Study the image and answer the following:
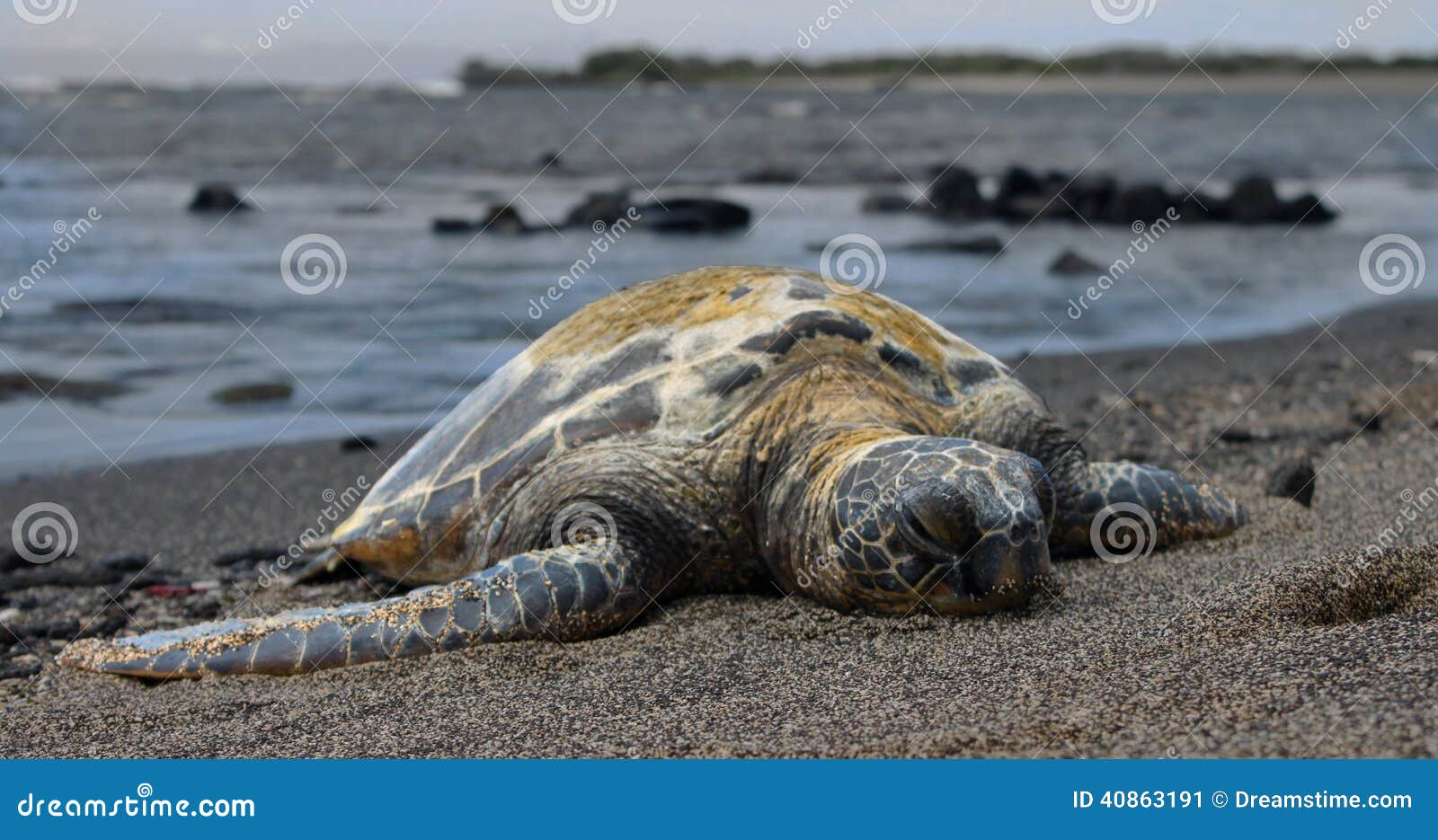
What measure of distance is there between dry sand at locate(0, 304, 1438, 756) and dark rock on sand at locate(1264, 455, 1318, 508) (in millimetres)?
104

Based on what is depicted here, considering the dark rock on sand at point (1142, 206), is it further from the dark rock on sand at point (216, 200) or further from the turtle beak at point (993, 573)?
the turtle beak at point (993, 573)

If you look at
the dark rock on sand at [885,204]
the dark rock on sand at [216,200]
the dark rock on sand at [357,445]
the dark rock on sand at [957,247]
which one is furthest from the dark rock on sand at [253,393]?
the dark rock on sand at [885,204]

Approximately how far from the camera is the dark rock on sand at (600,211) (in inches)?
836

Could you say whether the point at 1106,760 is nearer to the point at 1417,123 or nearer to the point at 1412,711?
the point at 1412,711

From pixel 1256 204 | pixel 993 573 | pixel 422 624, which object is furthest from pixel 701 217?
pixel 993 573

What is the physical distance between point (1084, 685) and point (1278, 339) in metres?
9.63

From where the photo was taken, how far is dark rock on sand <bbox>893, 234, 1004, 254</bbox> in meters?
18.9

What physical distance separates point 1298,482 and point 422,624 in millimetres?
3756

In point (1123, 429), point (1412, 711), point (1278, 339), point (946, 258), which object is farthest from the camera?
point (946, 258)

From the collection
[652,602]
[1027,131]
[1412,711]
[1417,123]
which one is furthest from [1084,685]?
[1417,123]

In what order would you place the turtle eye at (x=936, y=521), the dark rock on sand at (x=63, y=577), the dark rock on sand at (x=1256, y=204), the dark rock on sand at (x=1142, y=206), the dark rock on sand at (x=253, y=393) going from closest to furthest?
the turtle eye at (x=936, y=521) → the dark rock on sand at (x=63, y=577) → the dark rock on sand at (x=253, y=393) → the dark rock on sand at (x=1256, y=204) → the dark rock on sand at (x=1142, y=206)

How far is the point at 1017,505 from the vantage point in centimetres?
388

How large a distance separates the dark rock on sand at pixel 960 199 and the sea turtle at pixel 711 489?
2065cm

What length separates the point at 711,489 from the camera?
15.0 ft
